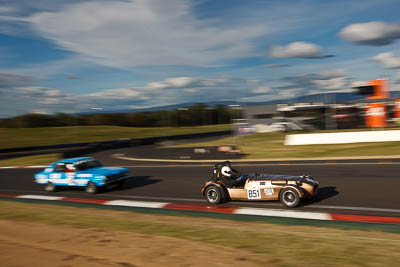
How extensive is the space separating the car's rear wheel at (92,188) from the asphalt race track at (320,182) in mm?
196

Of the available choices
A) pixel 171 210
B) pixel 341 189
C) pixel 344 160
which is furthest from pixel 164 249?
pixel 344 160

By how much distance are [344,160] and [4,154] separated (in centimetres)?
3247

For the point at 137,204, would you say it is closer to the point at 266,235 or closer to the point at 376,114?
the point at 266,235

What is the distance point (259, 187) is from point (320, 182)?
347 centimetres

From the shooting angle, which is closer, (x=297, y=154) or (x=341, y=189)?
(x=341, y=189)

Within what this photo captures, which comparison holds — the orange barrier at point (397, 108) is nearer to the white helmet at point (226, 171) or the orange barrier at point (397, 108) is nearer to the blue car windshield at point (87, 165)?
the white helmet at point (226, 171)

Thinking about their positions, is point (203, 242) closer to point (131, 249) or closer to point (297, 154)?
point (131, 249)

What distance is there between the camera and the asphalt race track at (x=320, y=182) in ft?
26.9

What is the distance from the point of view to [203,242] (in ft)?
17.1

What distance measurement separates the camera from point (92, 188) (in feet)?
38.8

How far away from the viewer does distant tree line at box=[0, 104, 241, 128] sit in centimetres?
7657

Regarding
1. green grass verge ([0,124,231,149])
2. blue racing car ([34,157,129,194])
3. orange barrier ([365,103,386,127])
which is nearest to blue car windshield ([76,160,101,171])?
blue racing car ([34,157,129,194])

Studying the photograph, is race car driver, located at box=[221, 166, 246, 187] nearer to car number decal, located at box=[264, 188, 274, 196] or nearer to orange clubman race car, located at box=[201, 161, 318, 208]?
orange clubman race car, located at box=[201, 161, 318, 208]

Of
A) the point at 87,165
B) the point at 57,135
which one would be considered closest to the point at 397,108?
the point at 87,165
